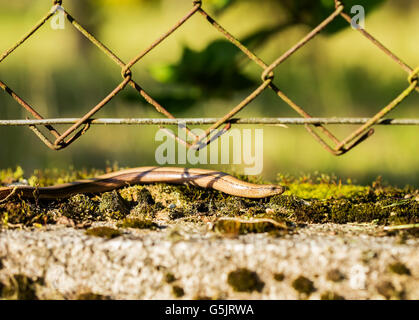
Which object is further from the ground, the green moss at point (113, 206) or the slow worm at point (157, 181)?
the slow worm at point (157, 181)

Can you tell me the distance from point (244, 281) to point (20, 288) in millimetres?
851

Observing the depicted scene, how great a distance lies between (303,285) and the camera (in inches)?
58.0

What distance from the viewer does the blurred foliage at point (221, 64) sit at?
4.80 meters

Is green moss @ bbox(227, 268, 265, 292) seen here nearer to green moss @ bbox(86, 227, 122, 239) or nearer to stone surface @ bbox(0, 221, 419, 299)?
stone surface @ bbox(0, 221, 419, 299)

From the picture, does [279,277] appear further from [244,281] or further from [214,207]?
[214,207]

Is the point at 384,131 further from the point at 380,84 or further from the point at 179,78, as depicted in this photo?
the point at 179,78

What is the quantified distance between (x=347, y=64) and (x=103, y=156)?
321cm

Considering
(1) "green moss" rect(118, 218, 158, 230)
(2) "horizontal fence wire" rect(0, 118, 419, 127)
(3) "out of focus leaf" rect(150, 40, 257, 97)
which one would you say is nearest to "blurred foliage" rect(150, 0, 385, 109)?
(3) "out of focus leaf" rect(150, 40, 257, 97)

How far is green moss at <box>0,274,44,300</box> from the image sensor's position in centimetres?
160

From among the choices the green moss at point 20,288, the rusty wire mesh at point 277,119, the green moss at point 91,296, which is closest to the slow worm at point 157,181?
the rusty wire mesh at point 277,119

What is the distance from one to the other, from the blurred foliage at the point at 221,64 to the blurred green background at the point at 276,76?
0.04ft

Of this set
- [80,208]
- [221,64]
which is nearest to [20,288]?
[80,208]

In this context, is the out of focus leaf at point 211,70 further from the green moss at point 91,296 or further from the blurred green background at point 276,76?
the green moss at point 91,296

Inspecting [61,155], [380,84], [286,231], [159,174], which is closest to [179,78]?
[61,155]
